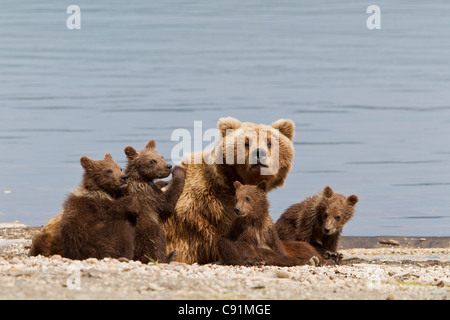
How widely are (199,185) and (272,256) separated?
119cm

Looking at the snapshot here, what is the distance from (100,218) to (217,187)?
1623mm

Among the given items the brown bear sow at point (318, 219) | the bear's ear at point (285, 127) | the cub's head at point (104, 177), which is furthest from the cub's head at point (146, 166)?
the brown bear sow at point (318, 219)

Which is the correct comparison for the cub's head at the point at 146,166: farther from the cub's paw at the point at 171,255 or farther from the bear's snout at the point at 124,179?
the cub's paw at the point at 171,255

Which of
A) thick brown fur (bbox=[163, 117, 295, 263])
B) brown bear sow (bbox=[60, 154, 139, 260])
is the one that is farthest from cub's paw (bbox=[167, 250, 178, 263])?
brown bear sow (bbox=[60, 154, 139, 260])

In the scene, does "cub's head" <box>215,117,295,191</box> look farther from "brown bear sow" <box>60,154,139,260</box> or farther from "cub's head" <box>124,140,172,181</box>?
"brown bear sow" <box>60,154,139,260</box>

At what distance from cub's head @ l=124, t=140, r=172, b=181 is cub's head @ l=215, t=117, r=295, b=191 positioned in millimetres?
731

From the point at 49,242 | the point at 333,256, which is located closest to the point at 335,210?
the point at 333,256

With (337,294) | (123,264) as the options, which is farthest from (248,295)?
(123,264)

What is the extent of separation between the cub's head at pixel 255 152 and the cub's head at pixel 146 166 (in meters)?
0.73

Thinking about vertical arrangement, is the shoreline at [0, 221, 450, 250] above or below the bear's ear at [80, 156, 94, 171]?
below

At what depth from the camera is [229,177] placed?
416 inches

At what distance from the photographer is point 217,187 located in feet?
35.0

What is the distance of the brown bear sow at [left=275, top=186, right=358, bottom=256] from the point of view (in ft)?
37.0
